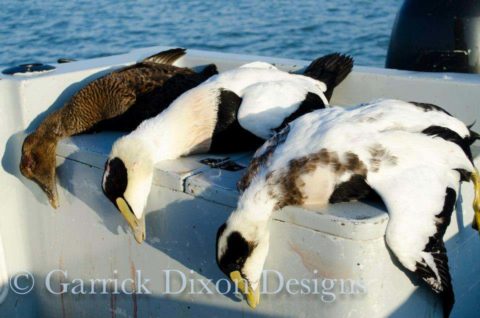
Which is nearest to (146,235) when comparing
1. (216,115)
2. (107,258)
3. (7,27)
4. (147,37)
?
(107,258)

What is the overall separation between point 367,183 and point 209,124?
113 centimetres

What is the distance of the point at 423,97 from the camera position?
392 cm

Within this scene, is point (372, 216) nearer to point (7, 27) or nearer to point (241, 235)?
point (241, 235)

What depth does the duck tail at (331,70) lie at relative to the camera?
4223 mm

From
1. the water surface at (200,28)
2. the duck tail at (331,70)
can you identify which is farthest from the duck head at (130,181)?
the water surface at (200,28)

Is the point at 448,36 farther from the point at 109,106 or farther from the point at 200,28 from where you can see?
the point at 200,28

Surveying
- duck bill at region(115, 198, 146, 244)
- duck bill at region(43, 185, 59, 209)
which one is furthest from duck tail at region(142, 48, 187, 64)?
duck bill at region(115, 198, 146, 244)

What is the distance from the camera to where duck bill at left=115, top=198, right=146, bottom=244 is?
131 inches

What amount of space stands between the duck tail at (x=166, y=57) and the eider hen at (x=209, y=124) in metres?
0.86

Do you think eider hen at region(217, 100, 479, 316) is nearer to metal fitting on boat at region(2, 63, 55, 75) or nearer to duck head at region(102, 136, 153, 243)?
duck head at region(102, 136, 153, 243)

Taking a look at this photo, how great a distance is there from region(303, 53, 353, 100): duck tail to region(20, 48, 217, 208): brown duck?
2.30 ft

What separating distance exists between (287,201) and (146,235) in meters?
0.87

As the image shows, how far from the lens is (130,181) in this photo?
3.27m

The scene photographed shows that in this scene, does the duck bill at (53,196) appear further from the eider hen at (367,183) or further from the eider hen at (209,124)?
the eider hen at (367,183)
